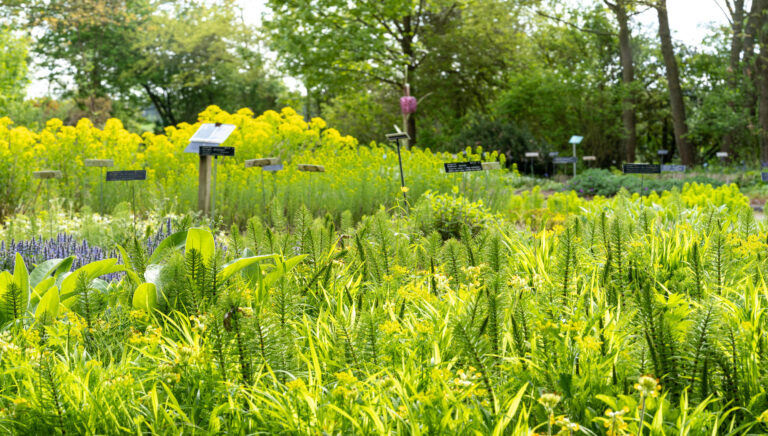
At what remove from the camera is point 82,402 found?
1656 mm

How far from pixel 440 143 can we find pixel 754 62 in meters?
9.68

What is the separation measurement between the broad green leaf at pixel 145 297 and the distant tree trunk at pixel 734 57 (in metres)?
18.1

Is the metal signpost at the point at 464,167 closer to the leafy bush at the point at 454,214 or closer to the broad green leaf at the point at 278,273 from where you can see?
the leafy bush at the point at 454,214

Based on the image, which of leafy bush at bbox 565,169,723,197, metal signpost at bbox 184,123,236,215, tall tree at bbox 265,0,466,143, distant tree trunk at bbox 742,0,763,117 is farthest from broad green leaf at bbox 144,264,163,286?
→ distant tree trunk at bbox 742,0,763,117

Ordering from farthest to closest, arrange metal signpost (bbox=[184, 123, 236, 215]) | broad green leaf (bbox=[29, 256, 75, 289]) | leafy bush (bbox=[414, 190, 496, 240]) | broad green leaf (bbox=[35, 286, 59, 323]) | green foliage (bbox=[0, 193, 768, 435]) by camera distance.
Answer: metal signpost (bbox=[184, 123, 236, 215]) < leafy bush (bbox=[414, 190, 496, 240]) < broad green leaf (bbox=[29, 256, 75, 289]) < broad green leaf (bbox=[35, 286, 59, 323]) < green foliage (bbox=[0, 193, 768, 435])

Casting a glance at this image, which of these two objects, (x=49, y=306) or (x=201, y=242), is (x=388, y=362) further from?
(x=49, y=306)

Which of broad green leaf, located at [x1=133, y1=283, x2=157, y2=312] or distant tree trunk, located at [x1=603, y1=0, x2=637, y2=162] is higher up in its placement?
distant tree trunk, located at [x1=603, y1=0, x2=637, y2=162]

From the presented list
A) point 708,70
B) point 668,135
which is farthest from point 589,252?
point 668,135

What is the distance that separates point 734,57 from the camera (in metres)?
17.6

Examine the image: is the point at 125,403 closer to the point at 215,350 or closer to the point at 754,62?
the point at 215,350

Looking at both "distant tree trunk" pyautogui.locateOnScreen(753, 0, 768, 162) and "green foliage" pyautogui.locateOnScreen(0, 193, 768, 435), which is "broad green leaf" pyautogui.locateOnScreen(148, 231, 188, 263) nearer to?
"green foliage" pyautogui.locateOnScreen(0, 193, 768, 435)

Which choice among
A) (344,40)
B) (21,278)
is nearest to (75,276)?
(21,278)

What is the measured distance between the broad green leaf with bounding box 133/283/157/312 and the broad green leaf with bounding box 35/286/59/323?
271 mm

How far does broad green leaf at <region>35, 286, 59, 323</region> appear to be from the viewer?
2168 millimetres
